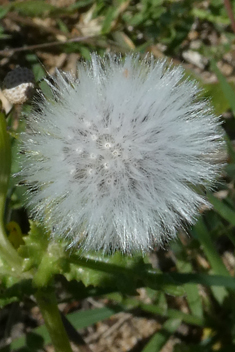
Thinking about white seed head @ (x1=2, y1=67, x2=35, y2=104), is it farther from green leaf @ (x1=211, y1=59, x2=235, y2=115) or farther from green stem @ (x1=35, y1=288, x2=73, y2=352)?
green leaf @ (x1=211, y1=59, x2=235, y2=115)

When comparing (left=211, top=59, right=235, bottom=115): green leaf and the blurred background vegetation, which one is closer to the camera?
the blurred background vegetation

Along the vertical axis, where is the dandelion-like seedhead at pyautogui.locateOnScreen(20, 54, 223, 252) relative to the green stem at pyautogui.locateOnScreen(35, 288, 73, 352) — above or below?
above

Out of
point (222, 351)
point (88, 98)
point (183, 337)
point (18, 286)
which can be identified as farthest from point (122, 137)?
point (183, 337)

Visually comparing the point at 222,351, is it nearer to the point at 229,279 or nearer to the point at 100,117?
the point at 229,279

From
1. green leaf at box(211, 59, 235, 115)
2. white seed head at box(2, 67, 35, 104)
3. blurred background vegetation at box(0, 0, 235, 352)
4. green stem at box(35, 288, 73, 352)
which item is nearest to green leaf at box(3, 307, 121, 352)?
blurred background vegetation at box(0, 0, 235, 352)

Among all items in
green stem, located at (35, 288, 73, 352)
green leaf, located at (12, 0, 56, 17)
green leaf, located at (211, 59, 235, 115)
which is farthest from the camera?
green leaf, located at (12, 0, 56, 17)

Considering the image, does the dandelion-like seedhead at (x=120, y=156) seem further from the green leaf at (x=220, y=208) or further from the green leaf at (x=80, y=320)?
the green leaf at (x=80, y=320)

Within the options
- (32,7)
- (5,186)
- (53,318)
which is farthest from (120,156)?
(32,7)

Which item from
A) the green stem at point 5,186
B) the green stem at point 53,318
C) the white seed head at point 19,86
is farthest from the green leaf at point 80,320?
the white seed head at point 19,86
